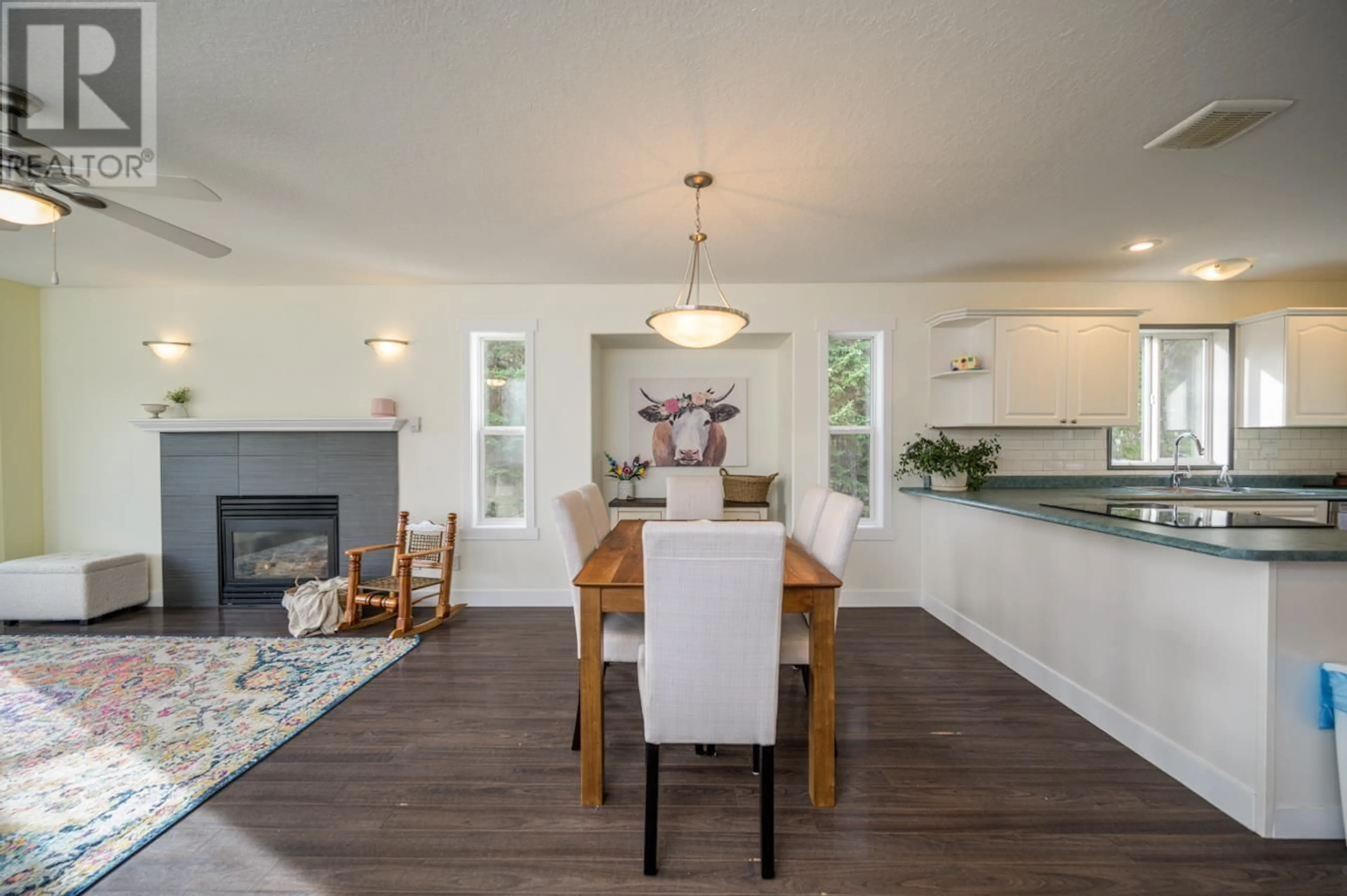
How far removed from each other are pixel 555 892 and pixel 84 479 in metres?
4.93

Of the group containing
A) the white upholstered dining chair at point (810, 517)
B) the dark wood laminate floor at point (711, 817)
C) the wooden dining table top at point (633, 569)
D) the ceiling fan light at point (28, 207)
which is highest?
the ceiling fan light at point (28, 207)

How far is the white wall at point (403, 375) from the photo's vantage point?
3750 millimetres

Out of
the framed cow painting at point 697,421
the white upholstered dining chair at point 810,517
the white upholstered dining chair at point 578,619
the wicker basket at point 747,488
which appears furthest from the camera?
the framed cow painting at point 697,421

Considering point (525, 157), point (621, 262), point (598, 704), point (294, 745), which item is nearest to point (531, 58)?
point (525, 157)

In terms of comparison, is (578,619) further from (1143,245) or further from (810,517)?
(1143,245)

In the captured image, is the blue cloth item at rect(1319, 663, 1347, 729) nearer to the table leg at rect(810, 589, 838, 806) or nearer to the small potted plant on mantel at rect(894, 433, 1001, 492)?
the table leg at rect(810, 589, 838, 806)

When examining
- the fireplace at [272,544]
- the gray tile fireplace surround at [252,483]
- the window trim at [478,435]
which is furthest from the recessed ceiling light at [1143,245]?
the fireplace at [272,544]

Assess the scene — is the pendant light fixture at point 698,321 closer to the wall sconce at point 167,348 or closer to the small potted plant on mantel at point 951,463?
the small potted plant on mantel at point 951,463

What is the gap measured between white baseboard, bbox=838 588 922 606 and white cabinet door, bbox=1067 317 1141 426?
1628 millimetres

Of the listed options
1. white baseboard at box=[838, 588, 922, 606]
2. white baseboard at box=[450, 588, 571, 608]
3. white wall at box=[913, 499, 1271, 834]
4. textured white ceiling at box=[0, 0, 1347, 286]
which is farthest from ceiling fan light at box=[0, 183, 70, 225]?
white baseboard at box=[838, 588, 922, 606]

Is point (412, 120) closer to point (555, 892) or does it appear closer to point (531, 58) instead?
point (531, 58)

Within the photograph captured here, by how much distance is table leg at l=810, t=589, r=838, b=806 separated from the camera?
1.66m

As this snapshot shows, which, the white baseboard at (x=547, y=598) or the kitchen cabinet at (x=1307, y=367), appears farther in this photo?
the white baseboard at (x=547, y=598)

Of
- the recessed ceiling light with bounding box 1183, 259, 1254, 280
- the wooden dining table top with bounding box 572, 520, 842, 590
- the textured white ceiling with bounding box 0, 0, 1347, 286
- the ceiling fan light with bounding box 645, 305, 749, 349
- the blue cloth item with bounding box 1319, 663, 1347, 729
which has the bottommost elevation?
the blue cloth item with bounding box 1319, 663, 1347, 729
